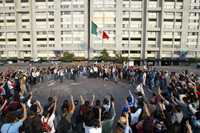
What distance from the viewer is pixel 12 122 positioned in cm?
413

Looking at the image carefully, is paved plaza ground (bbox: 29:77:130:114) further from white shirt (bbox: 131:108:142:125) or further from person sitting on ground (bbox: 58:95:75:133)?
person sitting on ground (bbox: 58:95:75:133)

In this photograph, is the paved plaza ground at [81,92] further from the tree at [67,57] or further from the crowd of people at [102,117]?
the tree at [67,57]

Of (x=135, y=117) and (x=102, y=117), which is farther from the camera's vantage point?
(x=102, y=117)

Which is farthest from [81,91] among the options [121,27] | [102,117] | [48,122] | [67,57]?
[121,27]

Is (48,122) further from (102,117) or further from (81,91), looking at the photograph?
(81,91)

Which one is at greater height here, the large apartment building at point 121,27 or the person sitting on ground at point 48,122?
the large apartment building at point 121,27

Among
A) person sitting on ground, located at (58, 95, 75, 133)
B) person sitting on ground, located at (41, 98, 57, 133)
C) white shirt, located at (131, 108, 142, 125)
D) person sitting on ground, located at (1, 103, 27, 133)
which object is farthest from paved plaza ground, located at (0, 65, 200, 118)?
person sitting on ground, located at (1, 103, 27, 133)

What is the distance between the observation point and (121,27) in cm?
7762

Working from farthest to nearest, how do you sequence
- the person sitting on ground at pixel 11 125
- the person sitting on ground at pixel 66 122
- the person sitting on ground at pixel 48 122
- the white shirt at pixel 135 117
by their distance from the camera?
the white shirt at pixel 135 117, the person sitting on ground at pixel 66 122, the person sitting on ground at pixel 48 122, the person sitting on ground at pixel 11 125

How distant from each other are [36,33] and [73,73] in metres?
63.4

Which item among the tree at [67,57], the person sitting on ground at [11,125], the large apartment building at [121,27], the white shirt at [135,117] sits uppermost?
the large apartment building at [121,27]

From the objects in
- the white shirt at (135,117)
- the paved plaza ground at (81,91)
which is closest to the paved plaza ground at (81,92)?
the paved plaza ground at (81,91)

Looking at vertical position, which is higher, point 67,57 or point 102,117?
point 67,57

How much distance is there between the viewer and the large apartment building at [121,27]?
255 feet
